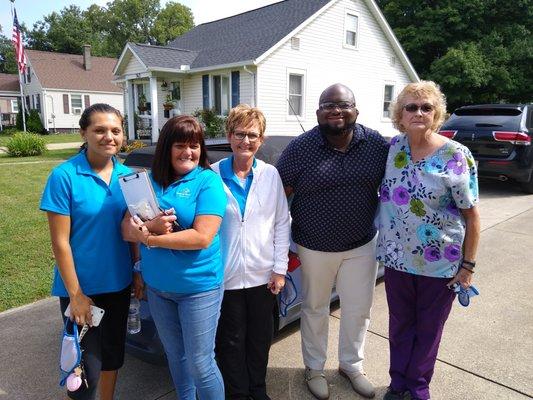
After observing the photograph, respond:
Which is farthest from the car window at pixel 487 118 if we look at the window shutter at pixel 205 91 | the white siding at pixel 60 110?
the white siding at pixel 60 110

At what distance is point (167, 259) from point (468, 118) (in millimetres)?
8373

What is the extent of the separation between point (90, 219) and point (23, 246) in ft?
12.9

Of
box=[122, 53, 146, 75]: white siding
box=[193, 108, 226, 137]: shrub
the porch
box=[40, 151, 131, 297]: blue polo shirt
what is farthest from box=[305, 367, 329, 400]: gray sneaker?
box=[122, 53, 146, 75]: white siding

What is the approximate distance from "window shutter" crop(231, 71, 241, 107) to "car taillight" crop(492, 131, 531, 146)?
8986 mm

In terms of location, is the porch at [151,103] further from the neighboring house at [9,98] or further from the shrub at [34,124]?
the neighboring house at [9,98]

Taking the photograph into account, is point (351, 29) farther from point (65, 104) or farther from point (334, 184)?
point (65, 104)

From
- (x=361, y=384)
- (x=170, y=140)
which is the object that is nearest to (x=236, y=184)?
(x=170, y=140)

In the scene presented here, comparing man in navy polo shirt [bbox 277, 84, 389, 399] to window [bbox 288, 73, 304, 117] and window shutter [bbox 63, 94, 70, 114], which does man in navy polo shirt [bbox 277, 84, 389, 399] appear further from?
window shutter [bbox 63, 94, 70, 114]

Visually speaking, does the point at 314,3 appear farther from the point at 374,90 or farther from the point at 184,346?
the point at 184,346

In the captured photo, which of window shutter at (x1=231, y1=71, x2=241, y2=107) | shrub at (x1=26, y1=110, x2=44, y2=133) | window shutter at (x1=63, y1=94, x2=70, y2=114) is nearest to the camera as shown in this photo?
window shutter at (x1=231, y1=71, x2=241, y2=107)

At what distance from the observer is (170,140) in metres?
1.96

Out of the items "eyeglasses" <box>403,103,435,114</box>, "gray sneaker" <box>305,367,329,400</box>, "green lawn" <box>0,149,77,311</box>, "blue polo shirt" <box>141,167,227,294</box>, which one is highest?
"eyeglasses" <box>403,103,435,114</box>

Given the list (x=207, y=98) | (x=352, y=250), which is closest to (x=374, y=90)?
(x=207, y=98)

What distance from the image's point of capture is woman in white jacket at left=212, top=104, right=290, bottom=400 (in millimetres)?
2188
